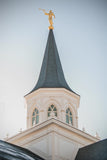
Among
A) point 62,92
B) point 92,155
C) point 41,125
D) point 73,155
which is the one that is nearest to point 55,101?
point 62,92

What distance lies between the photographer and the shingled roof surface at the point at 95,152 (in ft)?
56.2

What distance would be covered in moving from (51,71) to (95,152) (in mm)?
11902

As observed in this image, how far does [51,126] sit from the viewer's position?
2038 centimetres

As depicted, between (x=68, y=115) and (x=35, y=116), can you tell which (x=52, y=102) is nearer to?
(x=68, y=115)

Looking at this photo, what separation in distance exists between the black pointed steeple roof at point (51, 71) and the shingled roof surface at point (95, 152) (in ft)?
25.2

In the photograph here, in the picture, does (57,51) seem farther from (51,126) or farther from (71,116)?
(51,126)

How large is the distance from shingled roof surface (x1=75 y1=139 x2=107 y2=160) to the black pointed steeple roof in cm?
768

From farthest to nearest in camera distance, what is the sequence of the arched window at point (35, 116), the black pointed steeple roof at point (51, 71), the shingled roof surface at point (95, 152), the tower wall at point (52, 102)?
the black pointed steeple roof at point (51, 71) < the arched window at point (35, 116) < the tower wall at point (52, 102) < the shingled roof surface at point (95, 152)

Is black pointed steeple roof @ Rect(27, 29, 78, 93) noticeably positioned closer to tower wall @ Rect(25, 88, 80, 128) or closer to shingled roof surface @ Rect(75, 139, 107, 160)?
tower wall @ Rect(25, 88, 80, 128)

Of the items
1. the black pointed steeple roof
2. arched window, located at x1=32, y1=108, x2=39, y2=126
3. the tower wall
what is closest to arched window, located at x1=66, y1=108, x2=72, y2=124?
the tower wall

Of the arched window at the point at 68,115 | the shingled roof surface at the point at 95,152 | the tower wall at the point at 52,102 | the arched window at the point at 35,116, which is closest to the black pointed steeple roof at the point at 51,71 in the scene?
the tower wall at the point at 52,102

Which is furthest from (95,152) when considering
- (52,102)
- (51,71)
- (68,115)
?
(51,71)

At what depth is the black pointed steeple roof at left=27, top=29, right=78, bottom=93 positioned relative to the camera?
1030 inches

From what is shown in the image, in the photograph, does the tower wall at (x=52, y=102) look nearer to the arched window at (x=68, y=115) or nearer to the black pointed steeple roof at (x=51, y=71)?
the arched window at (x=68, y=115)
